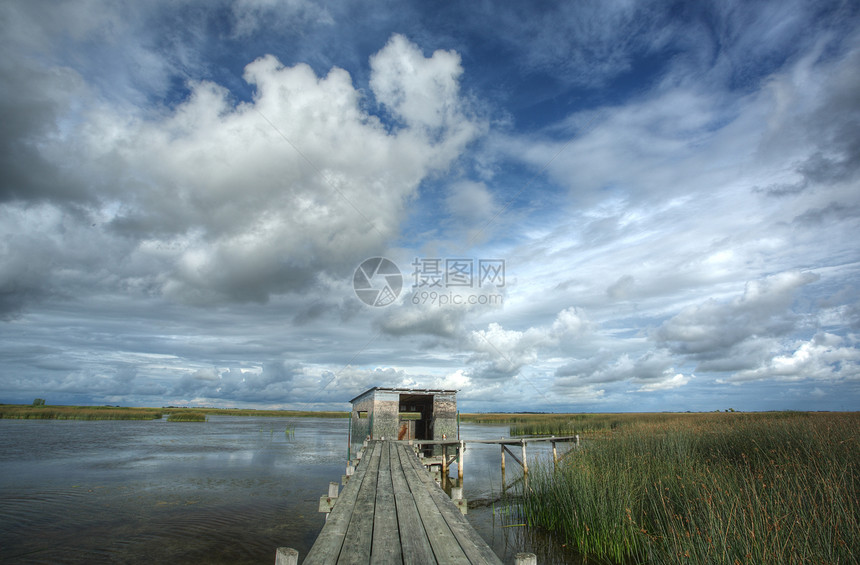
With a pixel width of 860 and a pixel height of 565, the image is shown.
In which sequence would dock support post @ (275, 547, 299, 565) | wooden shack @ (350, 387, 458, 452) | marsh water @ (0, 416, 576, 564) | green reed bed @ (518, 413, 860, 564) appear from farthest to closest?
wooden shack @ (350, 387, 458, 452), marsh water @ (0, 416, 576, 564), green reed bed @ (518, 413, 860, 564), dock support post @ (275, 547, 299, 565)

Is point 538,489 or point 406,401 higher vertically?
point 406,401

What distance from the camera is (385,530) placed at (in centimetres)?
518

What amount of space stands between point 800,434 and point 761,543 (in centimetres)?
790

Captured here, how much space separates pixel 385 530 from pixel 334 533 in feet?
2.10

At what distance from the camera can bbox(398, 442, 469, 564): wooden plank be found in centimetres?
A: 423

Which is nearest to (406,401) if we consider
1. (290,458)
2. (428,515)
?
(290,458)

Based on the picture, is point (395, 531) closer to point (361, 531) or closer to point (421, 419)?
point (361, 531)

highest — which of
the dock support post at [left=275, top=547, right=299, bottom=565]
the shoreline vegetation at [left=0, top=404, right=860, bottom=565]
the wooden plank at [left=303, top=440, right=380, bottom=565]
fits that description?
the dock support post at [left=275, top=547, right=299, bottom=565]

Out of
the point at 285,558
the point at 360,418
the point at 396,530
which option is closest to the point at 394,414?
the point at 360,418

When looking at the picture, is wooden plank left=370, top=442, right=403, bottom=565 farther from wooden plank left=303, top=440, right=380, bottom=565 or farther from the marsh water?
the marsh water

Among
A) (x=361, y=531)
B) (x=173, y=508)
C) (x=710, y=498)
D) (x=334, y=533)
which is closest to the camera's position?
(x=334, y=533)

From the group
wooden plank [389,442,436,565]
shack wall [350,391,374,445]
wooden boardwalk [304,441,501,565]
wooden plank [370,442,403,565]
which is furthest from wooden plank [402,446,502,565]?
shack wall [350,391,374,445]

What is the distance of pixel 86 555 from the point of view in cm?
1052

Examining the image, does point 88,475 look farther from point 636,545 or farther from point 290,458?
point 636,545
